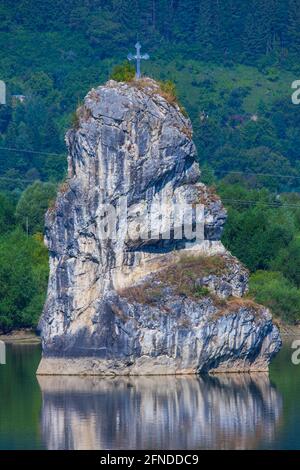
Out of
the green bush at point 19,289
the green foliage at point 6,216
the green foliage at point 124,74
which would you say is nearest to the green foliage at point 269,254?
the green bush at point 19,289

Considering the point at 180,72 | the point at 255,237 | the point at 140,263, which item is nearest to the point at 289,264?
the point at 255,237

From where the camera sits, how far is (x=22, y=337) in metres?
73.2

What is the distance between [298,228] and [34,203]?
43.3 feet

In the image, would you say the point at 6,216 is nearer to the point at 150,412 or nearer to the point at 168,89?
the point at 168,89

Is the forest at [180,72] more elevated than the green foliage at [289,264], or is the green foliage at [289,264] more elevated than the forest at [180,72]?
the forest at [180,72]

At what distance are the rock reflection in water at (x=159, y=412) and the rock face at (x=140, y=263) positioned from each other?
3.00 ft

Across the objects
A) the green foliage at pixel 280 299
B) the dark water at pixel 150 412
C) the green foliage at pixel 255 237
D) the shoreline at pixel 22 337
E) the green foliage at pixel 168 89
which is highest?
the green foliage at pixel 168 89

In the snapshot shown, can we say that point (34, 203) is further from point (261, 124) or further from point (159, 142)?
point (261, 124)

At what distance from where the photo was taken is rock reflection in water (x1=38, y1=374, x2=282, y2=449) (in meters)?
46.3

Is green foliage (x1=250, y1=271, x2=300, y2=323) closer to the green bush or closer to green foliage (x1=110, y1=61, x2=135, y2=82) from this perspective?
the green bush

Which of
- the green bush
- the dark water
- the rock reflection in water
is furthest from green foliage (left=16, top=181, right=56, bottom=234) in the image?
the rock reflection in water

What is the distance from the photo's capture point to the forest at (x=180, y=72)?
135 metres

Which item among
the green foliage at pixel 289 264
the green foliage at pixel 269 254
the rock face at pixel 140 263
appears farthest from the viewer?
the green foliage at pixel 289 264

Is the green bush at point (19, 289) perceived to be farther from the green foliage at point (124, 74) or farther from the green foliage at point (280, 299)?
the green foliage at point (124, 74)
